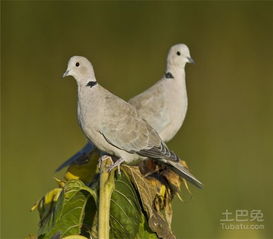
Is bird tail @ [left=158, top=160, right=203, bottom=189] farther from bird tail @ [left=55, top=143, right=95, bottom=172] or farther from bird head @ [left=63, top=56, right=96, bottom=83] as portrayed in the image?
bird head @ [left=63, top=56, right=96, bottom=83]

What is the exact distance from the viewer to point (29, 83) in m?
6.63

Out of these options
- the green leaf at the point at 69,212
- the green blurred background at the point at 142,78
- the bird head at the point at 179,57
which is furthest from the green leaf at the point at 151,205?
the green blurred background at the point at 142,78

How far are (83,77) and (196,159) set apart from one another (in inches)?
115

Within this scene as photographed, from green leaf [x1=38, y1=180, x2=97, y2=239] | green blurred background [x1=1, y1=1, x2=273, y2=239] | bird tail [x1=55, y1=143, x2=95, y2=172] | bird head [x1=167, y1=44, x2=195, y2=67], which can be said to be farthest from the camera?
green blurred background [x1=1, y1=1, x2=273, y2=239]

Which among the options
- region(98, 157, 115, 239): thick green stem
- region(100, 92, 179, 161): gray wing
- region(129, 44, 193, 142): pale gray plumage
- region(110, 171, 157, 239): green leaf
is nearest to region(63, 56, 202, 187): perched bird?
region(100, 92, 179, 161): gray wing

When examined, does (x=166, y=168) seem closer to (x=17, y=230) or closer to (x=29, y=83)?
(x=17, y=230)

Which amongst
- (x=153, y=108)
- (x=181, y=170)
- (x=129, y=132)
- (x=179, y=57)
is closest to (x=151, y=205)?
(x=181, y=170)

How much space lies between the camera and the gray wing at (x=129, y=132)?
3287 mm

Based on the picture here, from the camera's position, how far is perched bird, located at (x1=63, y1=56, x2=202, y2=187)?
3.23 meters

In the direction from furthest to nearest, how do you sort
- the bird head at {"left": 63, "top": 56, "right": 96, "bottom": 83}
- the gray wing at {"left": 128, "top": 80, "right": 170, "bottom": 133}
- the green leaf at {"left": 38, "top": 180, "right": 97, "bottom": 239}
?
the gray wing at {"left": 128, "top": 80, "right": 170, "bottom": 133} → the bird head at {"left": 63, "top": 56, "right": 96, "bottom": 83} → the green leaf at {"left": 38, "top": 180, "right": 97, "bottom": 239}

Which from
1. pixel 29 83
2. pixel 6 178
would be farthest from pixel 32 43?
pixel 6 178

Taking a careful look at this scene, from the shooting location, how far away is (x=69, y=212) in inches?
90.6

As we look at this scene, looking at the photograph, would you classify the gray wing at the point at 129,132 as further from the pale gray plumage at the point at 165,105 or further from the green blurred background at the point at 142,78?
the green blurred background at the point at 142,78

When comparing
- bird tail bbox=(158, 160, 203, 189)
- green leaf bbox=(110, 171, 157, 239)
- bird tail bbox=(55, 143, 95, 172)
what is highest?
bird tail bbox=(55, 143, 95, 172)
